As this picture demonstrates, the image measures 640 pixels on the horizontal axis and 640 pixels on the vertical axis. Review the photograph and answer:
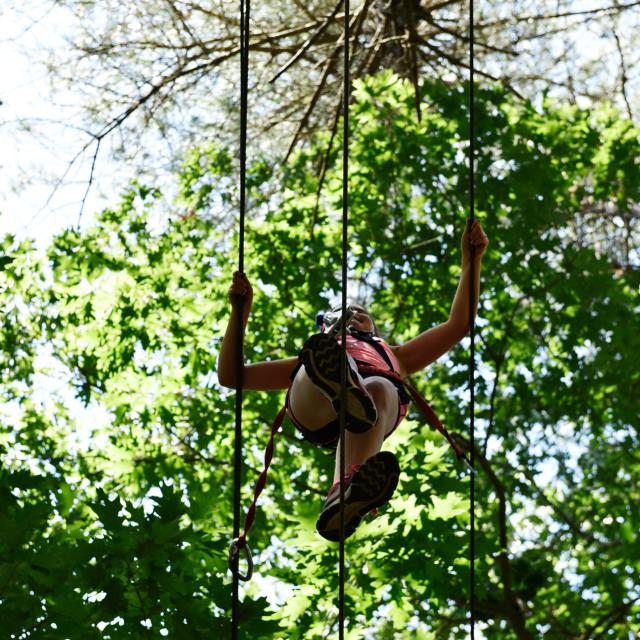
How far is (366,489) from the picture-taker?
411 cm

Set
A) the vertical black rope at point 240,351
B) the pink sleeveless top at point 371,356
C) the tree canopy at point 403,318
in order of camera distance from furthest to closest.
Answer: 1. the tree canopy at point 403,318
2. the pink sleeveless top at point 371,356
3. the vertical black rope at point 240,351

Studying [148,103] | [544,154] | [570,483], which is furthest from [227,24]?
[570,483]

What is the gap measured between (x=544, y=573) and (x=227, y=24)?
6.33 meters

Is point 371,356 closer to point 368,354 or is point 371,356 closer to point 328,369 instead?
point 368,354

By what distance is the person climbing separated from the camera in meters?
4.03

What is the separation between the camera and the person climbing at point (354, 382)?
4027 mm

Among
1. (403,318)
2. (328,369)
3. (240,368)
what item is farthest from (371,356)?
(403,318)

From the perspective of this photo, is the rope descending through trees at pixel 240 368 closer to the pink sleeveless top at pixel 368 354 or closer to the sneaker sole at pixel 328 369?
the sneaker sole at pixel 328 369

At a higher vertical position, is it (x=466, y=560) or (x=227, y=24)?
(x=227, y=24)

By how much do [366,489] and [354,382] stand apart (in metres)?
0.42

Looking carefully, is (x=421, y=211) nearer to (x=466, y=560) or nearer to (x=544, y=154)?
(x=544, y=154)

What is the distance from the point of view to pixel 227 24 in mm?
10992

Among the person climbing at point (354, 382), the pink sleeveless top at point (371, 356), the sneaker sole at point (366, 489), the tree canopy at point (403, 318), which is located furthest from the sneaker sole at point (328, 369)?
the tree canopy at point (403, 318)

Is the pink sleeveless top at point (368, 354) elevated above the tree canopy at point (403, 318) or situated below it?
below
